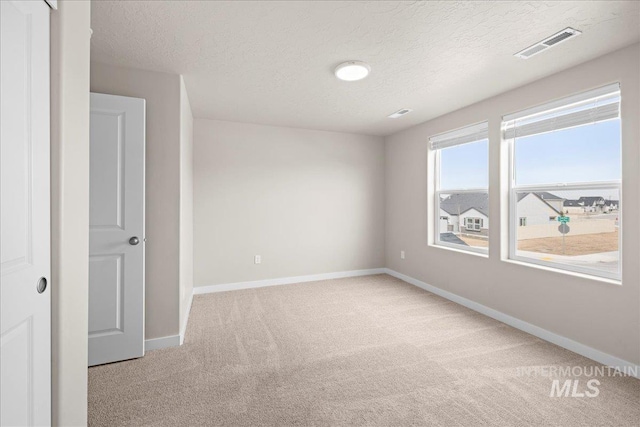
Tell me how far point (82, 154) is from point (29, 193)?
0.37 meters

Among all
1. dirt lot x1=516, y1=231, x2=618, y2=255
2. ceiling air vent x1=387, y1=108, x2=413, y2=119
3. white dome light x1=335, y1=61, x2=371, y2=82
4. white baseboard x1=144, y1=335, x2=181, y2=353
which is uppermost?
ceiling air vent x1=387, y1=108, x2=413, y2=119

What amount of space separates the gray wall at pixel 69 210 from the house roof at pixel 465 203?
3742 millimetres

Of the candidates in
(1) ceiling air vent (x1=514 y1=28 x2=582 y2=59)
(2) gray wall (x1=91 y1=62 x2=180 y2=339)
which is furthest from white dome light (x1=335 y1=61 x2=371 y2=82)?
(2) gray wall (x1=91 y1=62 x2=180 y2=339)

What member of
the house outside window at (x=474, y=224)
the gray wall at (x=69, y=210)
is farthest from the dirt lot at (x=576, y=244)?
the gray wall at (x=69, y=210)

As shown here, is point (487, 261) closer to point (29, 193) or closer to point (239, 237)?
point (239, 237)

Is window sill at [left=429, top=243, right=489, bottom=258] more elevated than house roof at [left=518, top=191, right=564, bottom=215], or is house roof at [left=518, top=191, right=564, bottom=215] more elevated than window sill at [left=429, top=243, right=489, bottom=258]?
house roof at [left=518, top=191, right=564, bottom=215]

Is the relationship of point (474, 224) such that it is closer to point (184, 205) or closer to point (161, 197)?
point (184, 205)

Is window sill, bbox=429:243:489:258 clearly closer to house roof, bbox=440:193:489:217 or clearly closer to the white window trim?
the white window trim

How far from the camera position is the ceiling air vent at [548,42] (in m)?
2.10

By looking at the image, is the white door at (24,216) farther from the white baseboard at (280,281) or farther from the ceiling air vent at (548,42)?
the white baseboard at (280,281)

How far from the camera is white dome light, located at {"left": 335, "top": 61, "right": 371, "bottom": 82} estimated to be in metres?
2.57

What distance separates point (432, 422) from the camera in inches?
70.5

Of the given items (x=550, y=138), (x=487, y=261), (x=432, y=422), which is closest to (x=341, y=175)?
(x=487, y=261)

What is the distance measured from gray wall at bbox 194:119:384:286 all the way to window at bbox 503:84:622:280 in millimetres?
2386
